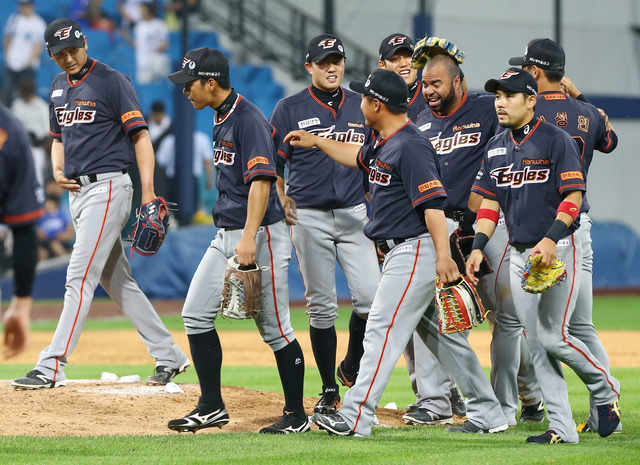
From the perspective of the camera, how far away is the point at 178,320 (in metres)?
14.8

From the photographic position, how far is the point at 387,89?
5273mm

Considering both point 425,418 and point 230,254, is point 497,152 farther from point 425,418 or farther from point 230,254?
point 425,418

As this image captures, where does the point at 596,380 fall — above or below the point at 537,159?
below

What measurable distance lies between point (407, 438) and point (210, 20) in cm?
1797

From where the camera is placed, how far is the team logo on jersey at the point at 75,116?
259 inches

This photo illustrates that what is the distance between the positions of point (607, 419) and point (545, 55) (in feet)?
7.07

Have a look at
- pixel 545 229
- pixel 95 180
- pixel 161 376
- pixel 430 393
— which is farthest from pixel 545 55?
pixel 161 376

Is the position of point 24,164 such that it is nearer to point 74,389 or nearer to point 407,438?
point 407,438

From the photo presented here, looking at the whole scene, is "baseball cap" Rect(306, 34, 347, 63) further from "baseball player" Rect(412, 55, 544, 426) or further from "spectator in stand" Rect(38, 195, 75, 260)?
"spectator in stand" Rect(38, 195, 75, 260)

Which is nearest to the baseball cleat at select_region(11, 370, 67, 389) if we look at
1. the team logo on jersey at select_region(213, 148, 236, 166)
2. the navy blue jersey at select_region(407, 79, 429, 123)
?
the team logo on jersey at select_region(213, 148, 236, 166)

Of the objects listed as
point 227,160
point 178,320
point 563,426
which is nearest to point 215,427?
point 227,160

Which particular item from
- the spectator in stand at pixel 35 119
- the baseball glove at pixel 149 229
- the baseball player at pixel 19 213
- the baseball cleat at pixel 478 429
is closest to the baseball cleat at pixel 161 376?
the baseball glove at pixel 149 229

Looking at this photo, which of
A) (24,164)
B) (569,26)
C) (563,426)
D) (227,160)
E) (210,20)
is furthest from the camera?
(569,26)

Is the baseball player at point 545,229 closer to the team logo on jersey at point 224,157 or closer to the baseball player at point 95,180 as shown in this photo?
the team logo on jersey at point 224,157
